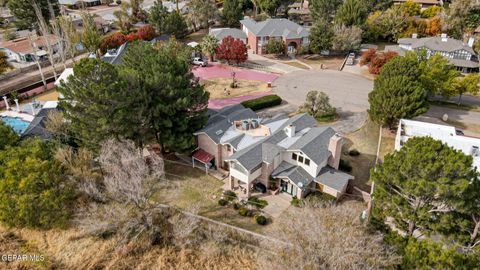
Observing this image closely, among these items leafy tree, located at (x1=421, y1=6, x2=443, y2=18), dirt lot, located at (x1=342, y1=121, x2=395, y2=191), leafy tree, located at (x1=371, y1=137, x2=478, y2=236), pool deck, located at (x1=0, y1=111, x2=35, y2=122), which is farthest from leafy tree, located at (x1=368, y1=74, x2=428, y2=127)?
leafy tree, located at (x1=421, y1=6, x2=443, y2=18)

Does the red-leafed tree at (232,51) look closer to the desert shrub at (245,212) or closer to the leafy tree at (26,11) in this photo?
the desert shrub at (245,212)

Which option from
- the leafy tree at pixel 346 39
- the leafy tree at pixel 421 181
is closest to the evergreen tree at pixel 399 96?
the leafy tree at pixel 421 181

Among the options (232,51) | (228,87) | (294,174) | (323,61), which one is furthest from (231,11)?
(294,174)

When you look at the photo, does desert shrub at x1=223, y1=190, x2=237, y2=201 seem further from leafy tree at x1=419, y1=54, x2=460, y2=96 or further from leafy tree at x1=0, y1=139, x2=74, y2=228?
leafy tree at x1=419, y1=54, x2=460, y2=96

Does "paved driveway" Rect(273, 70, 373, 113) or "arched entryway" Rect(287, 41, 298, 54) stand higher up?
"arched entryway" Rect(287, 41, 298, 54)

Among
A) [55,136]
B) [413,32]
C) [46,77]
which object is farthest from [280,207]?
[413,32]

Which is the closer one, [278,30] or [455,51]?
[455,51]

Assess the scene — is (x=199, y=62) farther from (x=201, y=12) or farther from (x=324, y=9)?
(x=324, y=9)
